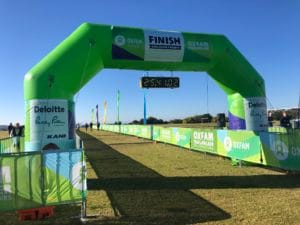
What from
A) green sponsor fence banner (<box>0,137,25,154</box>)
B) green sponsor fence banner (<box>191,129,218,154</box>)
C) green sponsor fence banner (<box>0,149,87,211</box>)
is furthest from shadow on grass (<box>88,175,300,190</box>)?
green sponsor fence banner (<box>191,129,218,154</box>)

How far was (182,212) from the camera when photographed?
24.4ft

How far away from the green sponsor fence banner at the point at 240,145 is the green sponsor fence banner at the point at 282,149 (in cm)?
38

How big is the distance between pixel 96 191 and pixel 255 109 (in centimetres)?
643

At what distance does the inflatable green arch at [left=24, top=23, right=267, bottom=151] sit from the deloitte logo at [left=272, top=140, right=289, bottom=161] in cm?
166

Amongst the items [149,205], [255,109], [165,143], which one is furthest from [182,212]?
[165,143]

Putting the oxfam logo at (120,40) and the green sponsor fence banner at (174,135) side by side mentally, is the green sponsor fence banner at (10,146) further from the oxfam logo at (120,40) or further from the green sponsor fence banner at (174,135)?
the green sponsor fence banner at (174,135)

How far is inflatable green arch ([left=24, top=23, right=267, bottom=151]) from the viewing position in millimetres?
10172

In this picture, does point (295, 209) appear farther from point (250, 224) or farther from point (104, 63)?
point (104, 63)

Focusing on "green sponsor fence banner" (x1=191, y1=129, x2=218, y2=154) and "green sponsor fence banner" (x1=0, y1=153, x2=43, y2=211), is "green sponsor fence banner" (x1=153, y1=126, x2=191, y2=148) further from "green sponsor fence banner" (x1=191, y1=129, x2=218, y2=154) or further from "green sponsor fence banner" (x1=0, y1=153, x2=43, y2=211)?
"green sponsor fence banner" (x1=0, y1=153, x2=43, y2=211)

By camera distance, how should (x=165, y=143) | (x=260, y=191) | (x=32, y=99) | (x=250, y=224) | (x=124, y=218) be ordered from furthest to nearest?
(x=165, y=143) → (x=32, y=99) → (x=260, y=191) → (x=124, y=218) → (x=250, y=224)

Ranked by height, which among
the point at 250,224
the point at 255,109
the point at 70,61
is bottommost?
the point at 250,224

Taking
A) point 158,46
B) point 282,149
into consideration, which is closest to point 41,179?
point 158,46

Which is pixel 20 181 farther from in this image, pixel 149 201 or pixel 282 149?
pixel 282 149

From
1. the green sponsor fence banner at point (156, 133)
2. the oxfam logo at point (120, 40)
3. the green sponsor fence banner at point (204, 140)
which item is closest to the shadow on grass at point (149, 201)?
the oxfam logo at point (120, 40)
